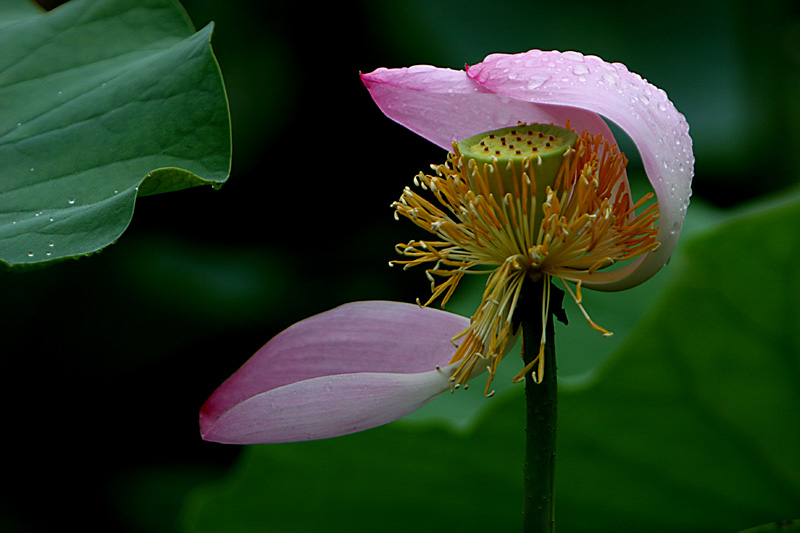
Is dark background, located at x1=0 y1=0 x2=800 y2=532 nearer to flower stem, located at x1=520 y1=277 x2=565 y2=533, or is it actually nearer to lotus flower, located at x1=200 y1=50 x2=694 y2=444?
lotus flower, located at x1=200 y1=50 x2=694 y2=444

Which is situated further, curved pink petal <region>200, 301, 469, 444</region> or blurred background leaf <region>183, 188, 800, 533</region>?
blurred background leaf <region>183, 188, 800, 533</region>

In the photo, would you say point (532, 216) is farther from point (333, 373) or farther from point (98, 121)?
point (98, 121)

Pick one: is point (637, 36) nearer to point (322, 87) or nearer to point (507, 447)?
point (322, 87)

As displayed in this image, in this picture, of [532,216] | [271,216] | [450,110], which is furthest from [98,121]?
[271,216]

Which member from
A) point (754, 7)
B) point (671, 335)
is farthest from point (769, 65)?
point (671, 335)

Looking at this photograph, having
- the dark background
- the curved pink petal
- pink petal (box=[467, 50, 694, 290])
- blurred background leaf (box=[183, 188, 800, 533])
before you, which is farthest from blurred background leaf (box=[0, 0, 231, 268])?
the dark background

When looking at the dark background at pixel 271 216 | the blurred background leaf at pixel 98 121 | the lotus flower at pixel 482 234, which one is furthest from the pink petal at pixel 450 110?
the dark background at pixel 271 216

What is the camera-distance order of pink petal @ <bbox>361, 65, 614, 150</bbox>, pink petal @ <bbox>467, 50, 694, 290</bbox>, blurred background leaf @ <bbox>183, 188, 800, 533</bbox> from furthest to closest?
1. blurred background leaf @ <bbox>183, 188, 800, 533</bbox>
2. pink petal @ <bbox>361, 65, 614, 150</bbox>
3. pink petal @ <bbox>467, 50, 694, 290</bbox>
